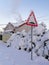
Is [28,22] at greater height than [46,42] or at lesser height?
greater

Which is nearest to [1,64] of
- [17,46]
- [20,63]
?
[20,63]

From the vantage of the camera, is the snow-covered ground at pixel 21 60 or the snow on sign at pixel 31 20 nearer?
the snow-covered ground at pixel 21 60

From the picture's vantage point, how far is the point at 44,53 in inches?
365

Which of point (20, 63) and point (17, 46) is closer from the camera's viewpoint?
point (20, 63)

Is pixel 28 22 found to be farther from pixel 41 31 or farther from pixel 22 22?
pixel 22 22

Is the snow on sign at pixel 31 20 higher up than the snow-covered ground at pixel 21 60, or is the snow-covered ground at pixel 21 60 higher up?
the snow on sign at pixel 31 20

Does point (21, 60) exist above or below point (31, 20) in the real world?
below

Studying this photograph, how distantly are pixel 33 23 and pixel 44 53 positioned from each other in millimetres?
1751

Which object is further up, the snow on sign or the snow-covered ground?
the snow on sign

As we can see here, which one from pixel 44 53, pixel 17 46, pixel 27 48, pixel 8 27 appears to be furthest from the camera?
pixel 8 27

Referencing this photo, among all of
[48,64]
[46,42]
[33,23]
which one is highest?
[33,23]

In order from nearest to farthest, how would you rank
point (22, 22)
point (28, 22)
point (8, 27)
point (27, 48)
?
1. point (28, 22)
2. point (27, 48)
3. point (22, 22)
4. point (8, 27)

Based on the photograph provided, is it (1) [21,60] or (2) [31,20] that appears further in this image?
(2) [31,20]

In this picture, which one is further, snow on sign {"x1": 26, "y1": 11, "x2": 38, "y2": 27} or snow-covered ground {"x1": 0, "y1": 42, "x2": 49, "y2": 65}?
snow on sign {"x1": 26, "y1": 11, "x2": 38, "y2": 27}
